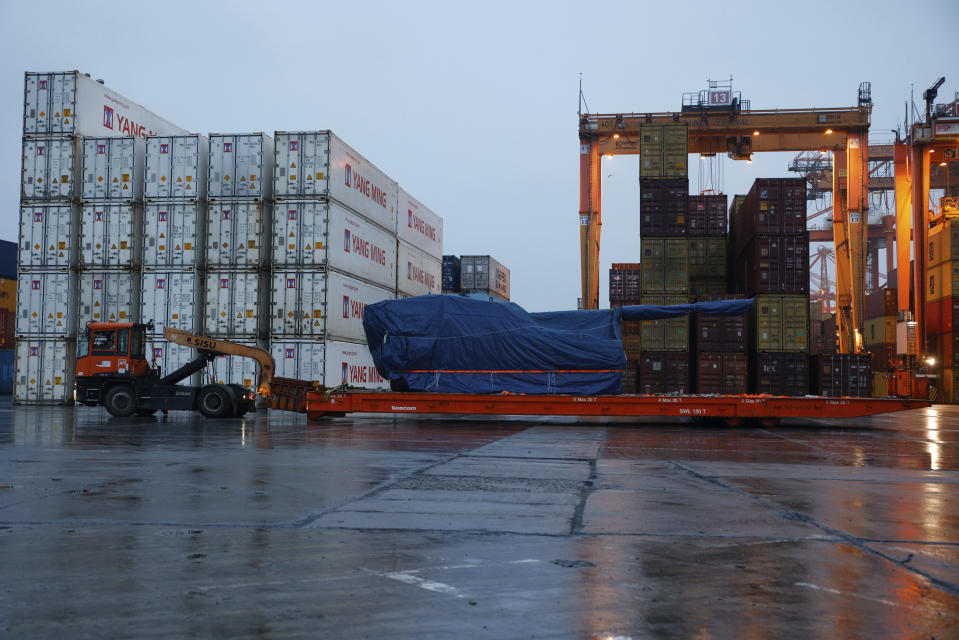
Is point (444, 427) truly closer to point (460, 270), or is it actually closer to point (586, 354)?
point (586, 354)

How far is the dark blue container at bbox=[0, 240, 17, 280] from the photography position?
46.4m

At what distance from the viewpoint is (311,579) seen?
4.90 m

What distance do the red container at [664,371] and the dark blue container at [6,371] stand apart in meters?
36.3

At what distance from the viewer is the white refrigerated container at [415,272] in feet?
116

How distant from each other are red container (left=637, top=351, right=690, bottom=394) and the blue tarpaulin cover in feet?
20.6

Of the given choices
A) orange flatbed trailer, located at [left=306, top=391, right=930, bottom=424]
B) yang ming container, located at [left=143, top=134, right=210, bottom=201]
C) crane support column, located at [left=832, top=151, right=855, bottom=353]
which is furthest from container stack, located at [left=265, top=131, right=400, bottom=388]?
crane support column, located at [left=832, top=151, right=855, bottom=353]

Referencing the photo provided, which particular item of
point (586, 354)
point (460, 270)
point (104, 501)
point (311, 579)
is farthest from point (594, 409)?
point (460, 270)

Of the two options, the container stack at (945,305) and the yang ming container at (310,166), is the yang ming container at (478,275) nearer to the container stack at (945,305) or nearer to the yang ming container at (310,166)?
→ the yang ming container at (310,166)

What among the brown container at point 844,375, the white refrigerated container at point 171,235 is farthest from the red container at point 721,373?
the white refrigerated container at point 171,235

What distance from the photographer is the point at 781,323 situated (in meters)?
27.9

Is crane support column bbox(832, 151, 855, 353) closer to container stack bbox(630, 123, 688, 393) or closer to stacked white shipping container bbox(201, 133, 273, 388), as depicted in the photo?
container stack bbox(630, 123, 688, 393)

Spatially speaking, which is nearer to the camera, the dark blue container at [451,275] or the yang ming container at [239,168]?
the yang ming container at [239,168]

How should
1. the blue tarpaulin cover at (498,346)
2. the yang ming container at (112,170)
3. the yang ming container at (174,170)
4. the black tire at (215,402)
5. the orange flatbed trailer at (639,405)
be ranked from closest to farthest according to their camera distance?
the orange flatbed trailer at (639,405), the blue tarpaulin cover at (498,346), the black tire at (215,402), the yang ming container at (174,170), the yang ming container at (112,170)

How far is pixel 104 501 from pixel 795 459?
1014 cm
